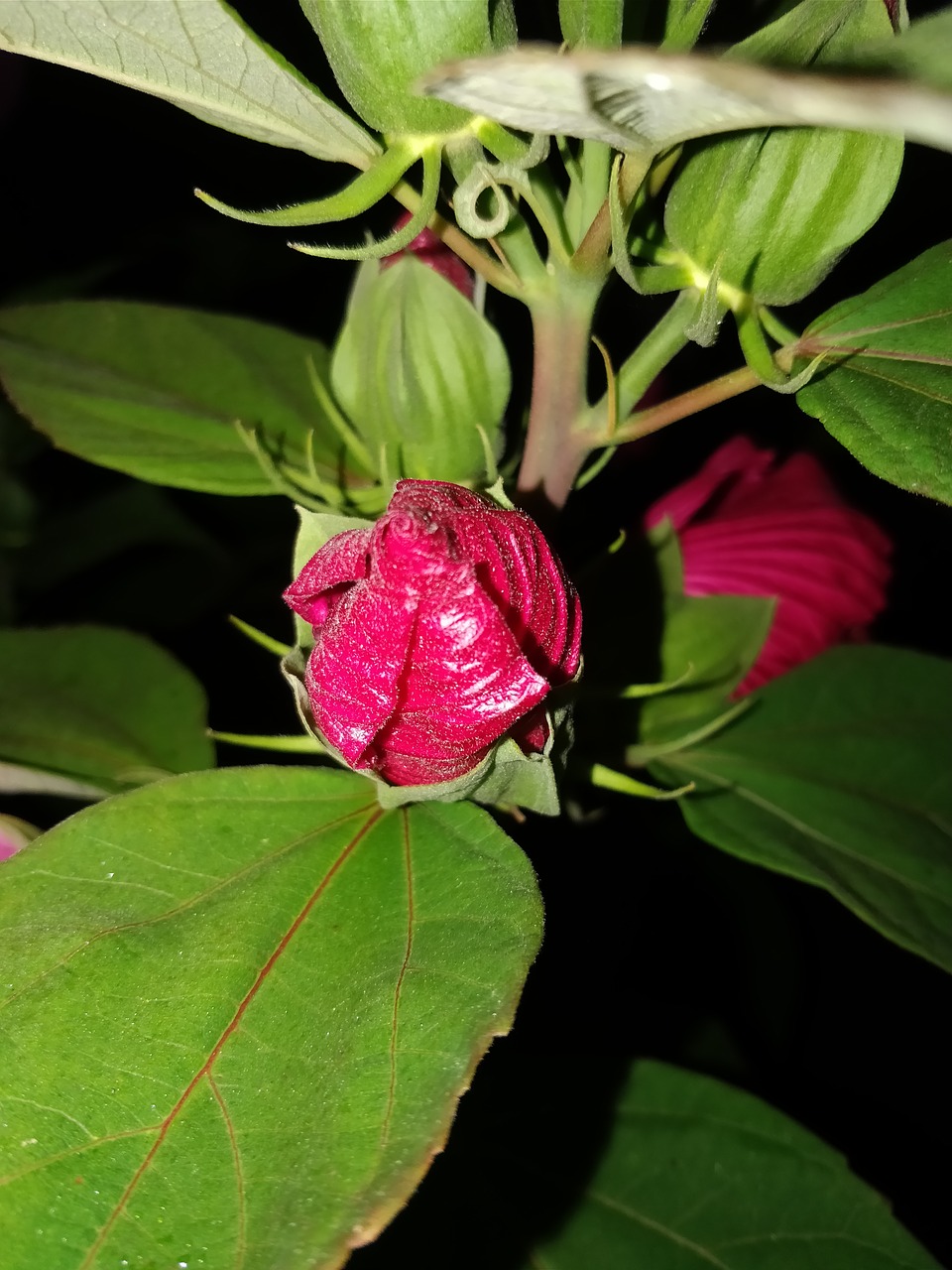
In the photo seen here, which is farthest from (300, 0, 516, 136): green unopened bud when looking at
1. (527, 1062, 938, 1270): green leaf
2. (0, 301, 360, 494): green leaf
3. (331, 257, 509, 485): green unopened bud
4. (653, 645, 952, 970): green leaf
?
(527, 1062, 938, 1270): green leaf

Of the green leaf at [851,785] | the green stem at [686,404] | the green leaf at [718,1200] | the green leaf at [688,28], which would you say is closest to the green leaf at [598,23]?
the green leaf at [688,28]

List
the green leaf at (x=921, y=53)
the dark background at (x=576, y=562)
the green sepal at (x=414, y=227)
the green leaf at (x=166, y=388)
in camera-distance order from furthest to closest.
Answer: the dark background at (x=576, y=562) < the green leaf at (x=166, y=388) < the green sepal at (x=414, y=227) < the green leaf at (x=921, y=53)

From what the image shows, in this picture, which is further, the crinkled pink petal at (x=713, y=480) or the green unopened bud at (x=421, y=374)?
the crinkled pink petal at (x=713, y=480)

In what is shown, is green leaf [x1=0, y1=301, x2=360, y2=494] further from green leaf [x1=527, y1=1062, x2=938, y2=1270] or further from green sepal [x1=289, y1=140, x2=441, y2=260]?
green leaf [x1=527, y1=1062, x2=938, y2=1270]

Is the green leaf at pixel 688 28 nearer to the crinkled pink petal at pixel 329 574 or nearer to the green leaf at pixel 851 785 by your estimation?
the crinkled pink petal at pixel 329 574

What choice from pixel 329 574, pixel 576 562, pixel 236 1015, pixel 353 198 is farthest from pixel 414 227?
pixel 576 562

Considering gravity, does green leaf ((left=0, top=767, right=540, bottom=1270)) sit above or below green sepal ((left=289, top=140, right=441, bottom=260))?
below
